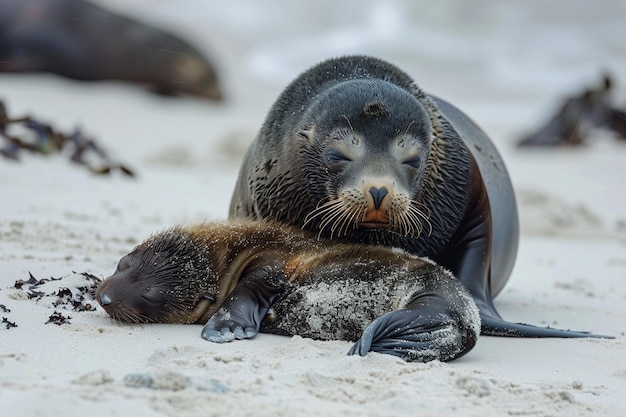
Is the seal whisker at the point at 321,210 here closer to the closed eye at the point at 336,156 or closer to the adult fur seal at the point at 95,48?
the closed eye at the point at 336,156

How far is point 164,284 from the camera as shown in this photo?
13.8 feet

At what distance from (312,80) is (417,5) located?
23.5 m

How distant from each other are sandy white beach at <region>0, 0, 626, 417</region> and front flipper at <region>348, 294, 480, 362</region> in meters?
0.07

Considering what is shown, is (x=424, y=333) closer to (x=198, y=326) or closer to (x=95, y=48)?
(x=198, y=326)

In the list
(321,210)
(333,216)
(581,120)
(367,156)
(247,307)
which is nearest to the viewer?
(247,307)

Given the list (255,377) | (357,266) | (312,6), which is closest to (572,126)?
(357,266)

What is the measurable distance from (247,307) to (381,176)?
0.71 meters

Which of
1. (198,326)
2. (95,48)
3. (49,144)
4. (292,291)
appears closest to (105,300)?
(198,326)

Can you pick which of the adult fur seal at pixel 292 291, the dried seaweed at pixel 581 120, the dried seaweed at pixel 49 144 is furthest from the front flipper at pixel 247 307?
the dried seaweed at pixel 581 120

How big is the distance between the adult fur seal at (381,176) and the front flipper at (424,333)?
0.44 meters

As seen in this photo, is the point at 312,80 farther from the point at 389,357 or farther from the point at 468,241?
the point at 389,357

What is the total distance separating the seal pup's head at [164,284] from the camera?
410 cm

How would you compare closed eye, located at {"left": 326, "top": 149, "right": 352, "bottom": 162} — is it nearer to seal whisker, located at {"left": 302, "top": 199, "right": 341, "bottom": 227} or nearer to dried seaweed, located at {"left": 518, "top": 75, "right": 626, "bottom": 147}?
seal whisker, located at {"left": 302, "top": 199, "right": 341, "bottom": 227}

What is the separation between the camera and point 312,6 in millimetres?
27391
